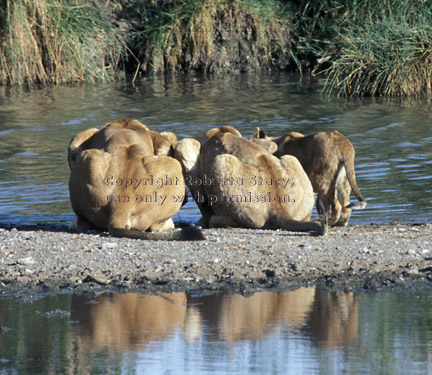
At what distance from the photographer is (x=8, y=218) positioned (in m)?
10.1

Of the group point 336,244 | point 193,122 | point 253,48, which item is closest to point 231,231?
point 336,244

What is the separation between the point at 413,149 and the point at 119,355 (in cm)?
1003

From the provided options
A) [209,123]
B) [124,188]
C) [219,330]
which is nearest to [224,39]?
[209,123]

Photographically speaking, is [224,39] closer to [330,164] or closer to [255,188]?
[330,164]

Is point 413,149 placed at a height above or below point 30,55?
below

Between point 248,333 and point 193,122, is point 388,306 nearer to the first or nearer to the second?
point 248,333

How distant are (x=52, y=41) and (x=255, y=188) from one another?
14.6 meters

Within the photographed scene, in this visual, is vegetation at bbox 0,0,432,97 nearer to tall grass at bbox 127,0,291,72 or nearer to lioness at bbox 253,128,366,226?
tall grass at bbox 127,0,291,72

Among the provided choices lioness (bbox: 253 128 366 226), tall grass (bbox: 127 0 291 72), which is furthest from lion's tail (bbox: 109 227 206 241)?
tall grass (bbox: 127 0 291 72)

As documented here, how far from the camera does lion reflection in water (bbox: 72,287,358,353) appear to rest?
5.62 meters

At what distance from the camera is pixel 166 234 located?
8.07m

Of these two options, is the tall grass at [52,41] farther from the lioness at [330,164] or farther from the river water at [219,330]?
the lioness at [330,164]

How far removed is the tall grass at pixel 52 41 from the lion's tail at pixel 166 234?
47.1ft

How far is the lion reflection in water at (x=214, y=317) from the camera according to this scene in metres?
5.62
